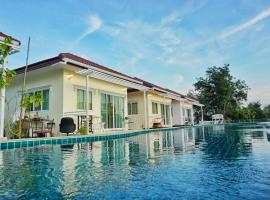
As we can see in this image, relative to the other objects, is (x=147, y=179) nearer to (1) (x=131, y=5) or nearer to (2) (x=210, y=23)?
(1) (x=131, y=5)

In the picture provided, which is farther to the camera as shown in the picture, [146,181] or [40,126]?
[40,126]

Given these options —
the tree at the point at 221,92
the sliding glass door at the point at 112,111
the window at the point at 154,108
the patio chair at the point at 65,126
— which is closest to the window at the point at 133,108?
the window at the point at 154,108

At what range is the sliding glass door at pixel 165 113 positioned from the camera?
20.9 m

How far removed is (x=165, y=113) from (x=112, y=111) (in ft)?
27.6

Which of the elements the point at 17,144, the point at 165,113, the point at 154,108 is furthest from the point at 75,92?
the point at 165,113

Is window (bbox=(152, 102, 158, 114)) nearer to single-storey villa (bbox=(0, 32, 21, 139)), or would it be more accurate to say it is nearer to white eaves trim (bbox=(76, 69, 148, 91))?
white eaves trim (bbox=(76, 69, 148, 91))

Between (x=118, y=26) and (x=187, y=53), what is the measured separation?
6667mm

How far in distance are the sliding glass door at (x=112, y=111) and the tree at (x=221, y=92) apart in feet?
80.0

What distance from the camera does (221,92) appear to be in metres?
35.3

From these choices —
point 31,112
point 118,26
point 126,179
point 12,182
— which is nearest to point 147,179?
point 126,179

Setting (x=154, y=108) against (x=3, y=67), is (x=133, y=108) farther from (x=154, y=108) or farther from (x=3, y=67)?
(x=3, y=67)

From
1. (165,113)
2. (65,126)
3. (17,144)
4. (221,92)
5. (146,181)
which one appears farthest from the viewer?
(221,92)

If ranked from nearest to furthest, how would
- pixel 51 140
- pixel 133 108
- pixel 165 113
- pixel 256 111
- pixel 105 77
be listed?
pixel 51 140, pixel 105 77, pixel 133 108, pixel 165 113, pixel 256 111

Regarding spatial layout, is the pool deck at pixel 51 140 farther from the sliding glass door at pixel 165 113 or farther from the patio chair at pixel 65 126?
the sliding glass door at pixel 165 113
